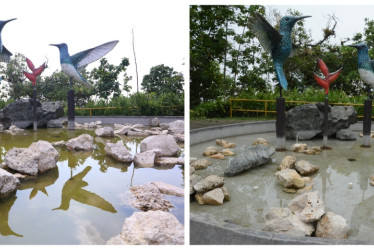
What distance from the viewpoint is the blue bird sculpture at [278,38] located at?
15.8ft

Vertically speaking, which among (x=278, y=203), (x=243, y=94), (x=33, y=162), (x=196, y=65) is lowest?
(x=278, y=203)

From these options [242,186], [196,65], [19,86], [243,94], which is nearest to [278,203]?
[242,186]

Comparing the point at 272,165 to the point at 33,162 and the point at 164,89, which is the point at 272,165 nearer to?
the point at 33,162

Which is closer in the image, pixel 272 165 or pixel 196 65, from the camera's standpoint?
pixel 272 165

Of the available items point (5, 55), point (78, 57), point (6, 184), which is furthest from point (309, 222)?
point (5, 55)

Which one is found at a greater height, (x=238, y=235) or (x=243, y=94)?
(x=243, y=94)

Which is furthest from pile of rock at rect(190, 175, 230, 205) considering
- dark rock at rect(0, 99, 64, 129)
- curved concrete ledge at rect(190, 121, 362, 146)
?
dark rock at rect(0, 99, 64, 129)

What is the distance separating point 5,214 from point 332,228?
7.54 ft

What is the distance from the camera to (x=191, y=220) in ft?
6.76

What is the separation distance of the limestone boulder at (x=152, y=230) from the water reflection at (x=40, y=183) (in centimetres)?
129

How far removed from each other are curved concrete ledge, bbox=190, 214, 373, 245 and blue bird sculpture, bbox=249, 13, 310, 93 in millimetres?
3391

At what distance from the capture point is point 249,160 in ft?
12.8

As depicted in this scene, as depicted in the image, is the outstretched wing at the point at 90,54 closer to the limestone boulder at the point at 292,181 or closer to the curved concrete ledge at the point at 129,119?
the curved concrete ledge at the point at 129,119

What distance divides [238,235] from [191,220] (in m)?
0.29
